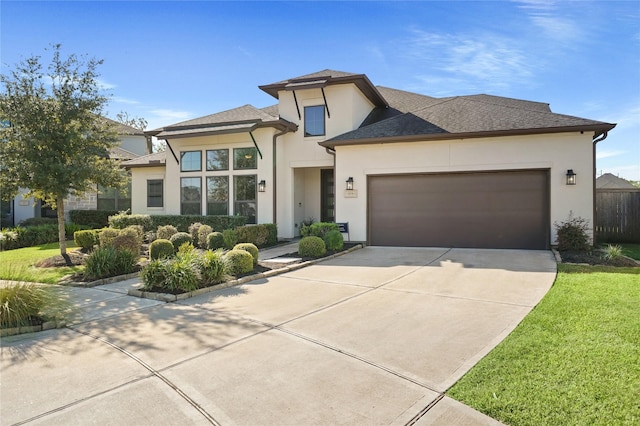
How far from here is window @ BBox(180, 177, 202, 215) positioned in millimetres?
15953

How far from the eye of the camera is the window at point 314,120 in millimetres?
14852

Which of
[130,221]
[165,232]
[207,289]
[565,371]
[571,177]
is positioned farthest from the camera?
[130,221]

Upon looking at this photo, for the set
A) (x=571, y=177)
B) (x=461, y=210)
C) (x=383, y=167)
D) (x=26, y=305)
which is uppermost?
(x=383, y=167)

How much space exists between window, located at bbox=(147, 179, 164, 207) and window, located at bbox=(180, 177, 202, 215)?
2149 mm

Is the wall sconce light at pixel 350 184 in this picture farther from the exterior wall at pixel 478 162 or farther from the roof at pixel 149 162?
the roof at pixel 149 162

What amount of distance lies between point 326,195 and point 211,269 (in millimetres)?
9410

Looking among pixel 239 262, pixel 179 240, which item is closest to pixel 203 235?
pixel 179 240

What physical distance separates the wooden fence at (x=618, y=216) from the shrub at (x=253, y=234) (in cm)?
1159

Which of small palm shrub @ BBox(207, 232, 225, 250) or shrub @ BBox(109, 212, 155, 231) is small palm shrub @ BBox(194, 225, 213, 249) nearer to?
small palm shrub @ BBox(207, 232, 225, 250)

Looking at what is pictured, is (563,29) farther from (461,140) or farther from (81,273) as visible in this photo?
(81,273)

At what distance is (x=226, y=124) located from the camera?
1474 centimetres

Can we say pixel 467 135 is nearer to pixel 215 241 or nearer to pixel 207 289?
pixel 215 241

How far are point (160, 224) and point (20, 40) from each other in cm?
758

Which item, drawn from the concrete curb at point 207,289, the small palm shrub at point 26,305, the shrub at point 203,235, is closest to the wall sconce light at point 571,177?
the concrete curb at point 207,289
